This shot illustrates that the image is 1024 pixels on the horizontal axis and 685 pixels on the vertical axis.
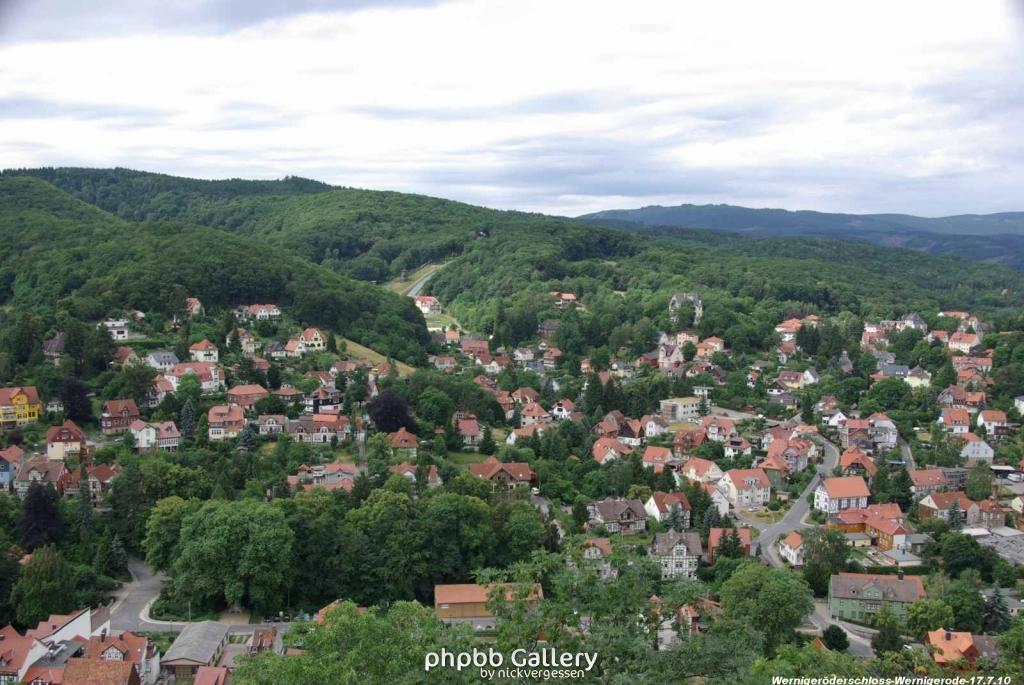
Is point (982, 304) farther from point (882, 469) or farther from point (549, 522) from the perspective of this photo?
point (549, 522)

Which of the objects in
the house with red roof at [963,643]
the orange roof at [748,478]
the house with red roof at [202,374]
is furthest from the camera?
the house with red roof at [202,374]

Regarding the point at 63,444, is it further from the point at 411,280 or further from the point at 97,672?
the point at 411,280

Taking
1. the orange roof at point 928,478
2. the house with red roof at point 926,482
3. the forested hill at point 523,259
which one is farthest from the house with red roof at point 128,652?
the forested hill at point 523,259

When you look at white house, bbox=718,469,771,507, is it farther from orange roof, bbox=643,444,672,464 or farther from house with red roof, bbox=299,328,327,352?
house with red roof, bbox=299,328,327,352

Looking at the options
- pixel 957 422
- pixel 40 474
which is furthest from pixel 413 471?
pixel 957 422

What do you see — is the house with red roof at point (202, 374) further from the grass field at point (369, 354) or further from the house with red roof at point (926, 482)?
the house with red roof at point (926, 482)

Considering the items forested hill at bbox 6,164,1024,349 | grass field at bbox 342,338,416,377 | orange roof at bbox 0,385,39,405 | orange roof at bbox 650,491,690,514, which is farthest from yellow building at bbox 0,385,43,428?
orange roof at bbox 650,491,690,514
